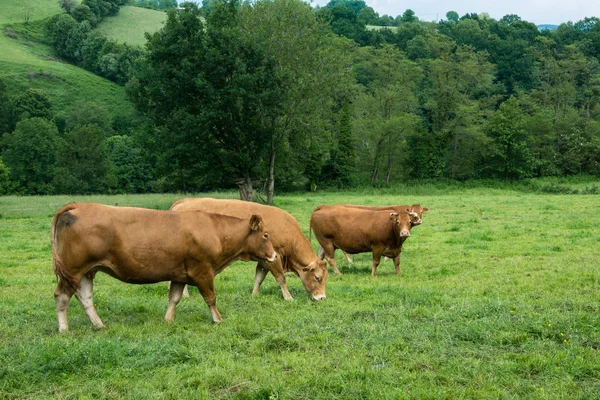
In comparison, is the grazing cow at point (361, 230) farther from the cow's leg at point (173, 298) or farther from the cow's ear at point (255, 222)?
the cow's leg at point (173, 298)

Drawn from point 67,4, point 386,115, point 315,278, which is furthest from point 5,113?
point 315,278

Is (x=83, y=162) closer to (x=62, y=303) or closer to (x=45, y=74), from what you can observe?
(x=45, y=74)

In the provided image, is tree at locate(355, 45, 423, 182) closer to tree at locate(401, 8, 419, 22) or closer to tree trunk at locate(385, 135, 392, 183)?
tree trunk at locate(385, 135, 392, 183)

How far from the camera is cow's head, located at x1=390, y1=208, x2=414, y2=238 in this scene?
13992 millimetres

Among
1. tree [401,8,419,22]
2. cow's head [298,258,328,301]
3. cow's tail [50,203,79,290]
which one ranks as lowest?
cow's head [298,258,328,301]

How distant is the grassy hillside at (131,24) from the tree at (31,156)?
53.9 meters

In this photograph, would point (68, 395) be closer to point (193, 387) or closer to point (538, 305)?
point (193, 387)

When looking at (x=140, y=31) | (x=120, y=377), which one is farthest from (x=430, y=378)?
(x=140, y=31)

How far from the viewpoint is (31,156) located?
73812 mm

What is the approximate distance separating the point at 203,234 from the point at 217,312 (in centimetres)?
130

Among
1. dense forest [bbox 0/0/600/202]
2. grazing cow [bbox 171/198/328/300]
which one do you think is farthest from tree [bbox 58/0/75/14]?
grazing cow [bbox 171/198/328/300]

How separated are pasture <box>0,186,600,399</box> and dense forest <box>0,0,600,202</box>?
2047 cm

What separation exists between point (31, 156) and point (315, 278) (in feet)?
238

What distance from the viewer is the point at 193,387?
6289 mm
